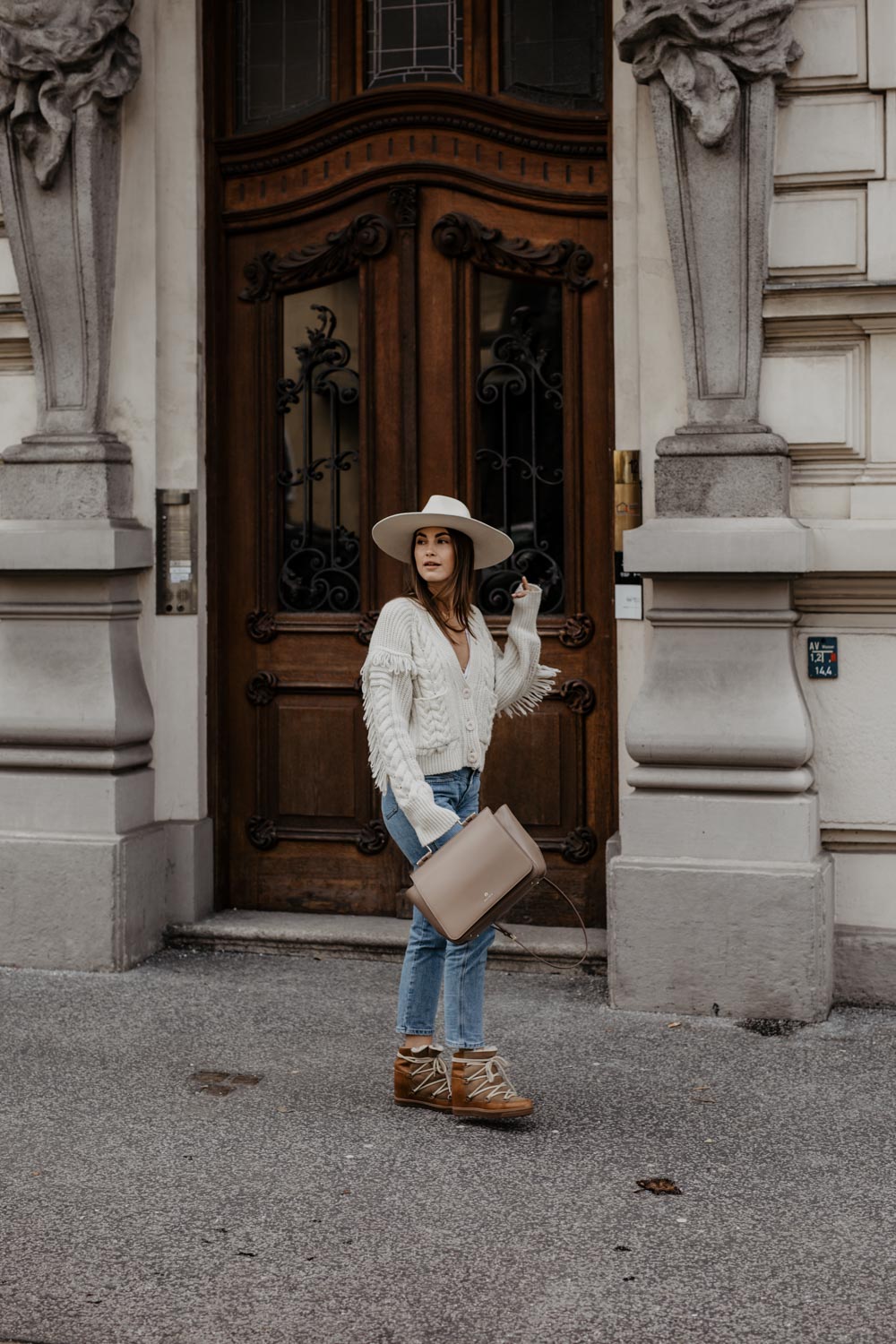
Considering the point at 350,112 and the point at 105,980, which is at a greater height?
the point at 350,112

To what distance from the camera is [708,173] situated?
20.9 ft

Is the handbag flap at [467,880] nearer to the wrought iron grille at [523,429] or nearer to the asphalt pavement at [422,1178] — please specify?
the asphalt pavement at [422,1178]

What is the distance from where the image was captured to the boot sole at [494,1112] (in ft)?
16.7

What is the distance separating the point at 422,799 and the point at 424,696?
0.37 metres

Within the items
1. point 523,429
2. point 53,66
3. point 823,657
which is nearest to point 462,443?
point 523,429

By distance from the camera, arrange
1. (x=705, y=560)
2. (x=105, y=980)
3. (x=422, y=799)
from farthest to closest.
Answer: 1. (x=105, y=980)
2. (x=705, y=560)
3. (x=422, y=799)

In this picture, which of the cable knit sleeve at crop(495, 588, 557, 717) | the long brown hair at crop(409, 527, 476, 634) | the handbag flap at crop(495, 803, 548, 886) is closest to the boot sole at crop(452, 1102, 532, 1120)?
the handbag flap at crop(495, 803, 548, 886)

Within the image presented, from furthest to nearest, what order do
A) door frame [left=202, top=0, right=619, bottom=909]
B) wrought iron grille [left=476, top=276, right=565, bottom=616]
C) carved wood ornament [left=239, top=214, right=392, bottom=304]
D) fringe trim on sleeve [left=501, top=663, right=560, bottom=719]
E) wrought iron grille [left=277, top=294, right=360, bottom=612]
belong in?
wrought iron grille [left=277, top=294, right=360, bottom=612]
carved wood ornament [left=239, top=214, right=392, bottom=304]
wrought iron grille [left=476, top=276, right=565, bottom=616]
door frame [left=202, top=0, right=619, bottom=909]
fringe trim on sleeve [left=501, top=663, right=560, bottom=719]

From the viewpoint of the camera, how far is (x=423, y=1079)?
5.25m

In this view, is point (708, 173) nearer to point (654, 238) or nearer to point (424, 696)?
point (654, 238)

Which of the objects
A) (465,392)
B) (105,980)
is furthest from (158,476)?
(105,980)

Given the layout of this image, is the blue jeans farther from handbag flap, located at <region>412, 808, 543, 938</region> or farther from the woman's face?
the woman's face

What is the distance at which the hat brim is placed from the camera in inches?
205

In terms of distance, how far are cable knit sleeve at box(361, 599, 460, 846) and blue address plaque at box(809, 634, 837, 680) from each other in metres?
1.96
